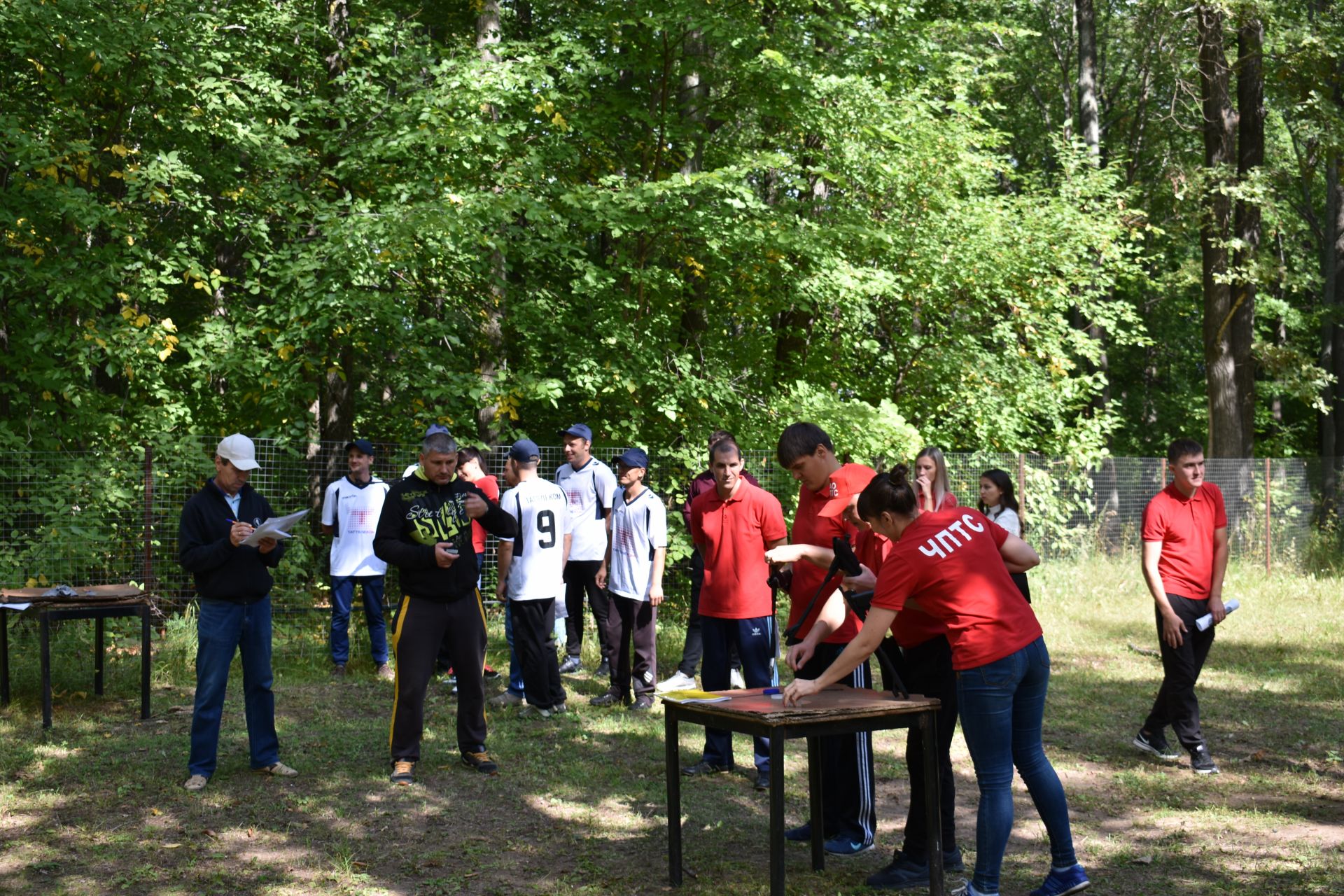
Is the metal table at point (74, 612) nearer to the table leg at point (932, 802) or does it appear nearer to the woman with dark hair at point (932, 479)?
the woman with dark hair at point (932, 479)

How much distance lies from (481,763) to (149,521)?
5451 mm

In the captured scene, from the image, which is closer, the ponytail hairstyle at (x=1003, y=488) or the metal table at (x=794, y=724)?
the metal table at (x=794, y=724)

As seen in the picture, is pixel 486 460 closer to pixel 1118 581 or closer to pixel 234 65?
pixel 234 65

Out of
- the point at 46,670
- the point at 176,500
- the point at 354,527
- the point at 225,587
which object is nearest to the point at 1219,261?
the point at 354,527

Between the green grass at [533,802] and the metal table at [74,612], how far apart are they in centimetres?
26

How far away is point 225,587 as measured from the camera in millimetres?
6820

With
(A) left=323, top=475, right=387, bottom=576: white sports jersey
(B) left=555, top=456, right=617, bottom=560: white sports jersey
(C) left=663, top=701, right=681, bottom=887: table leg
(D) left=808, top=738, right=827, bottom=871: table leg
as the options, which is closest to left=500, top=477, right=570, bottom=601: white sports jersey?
(B) left=555, top=456, right=617, bottom=560: white sports jersey

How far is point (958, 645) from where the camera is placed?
472cm

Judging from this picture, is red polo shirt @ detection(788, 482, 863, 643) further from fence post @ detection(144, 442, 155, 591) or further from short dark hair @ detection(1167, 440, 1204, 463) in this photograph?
fence post @ detection(144, 442, 155, 591)

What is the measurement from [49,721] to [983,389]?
Answer: 42.5ft

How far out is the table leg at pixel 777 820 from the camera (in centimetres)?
468

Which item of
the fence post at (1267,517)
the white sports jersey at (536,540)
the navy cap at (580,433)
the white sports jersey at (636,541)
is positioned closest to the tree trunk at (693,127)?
the navy cap at (580,433)

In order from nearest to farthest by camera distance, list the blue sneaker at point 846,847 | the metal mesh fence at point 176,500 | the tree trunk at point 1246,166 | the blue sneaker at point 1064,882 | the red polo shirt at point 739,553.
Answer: the blue sneaker at point 1064,882
the blue sneaker at point 846,847
the red polo shirt at point 739,553
the metal mesh fence at point 176,500
the tree trunk at point 1246,166

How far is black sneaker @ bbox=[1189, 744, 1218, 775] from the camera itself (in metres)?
7.54
